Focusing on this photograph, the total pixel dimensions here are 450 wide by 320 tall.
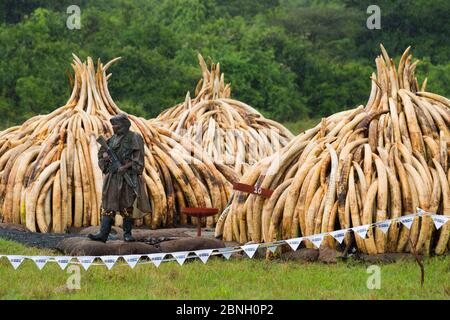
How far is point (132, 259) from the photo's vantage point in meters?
13.9

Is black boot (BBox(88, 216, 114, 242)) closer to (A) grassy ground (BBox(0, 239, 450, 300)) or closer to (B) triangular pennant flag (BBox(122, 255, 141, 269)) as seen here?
(A) grassy ground (BBox(0, 239, 450, 300))

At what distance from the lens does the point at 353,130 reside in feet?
52.9

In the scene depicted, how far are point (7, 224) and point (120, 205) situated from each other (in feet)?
14.1

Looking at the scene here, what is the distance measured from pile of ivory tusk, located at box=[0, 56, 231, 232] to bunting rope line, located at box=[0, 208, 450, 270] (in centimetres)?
390

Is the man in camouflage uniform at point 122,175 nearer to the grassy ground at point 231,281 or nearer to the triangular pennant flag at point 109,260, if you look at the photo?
the grassy ground at point 231,281

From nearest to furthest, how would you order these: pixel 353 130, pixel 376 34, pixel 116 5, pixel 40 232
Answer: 1. pixel 353 130
2. pixel 40 232
3. pixel 376 34
4. pixel 116 5

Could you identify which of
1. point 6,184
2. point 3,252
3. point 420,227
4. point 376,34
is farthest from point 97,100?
point 376,34

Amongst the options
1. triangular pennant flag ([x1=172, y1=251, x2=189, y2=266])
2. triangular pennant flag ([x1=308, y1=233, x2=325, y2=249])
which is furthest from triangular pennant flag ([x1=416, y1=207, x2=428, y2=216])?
triangular pennant flag ([x1=172, y1=251, x2=189, y2=266])

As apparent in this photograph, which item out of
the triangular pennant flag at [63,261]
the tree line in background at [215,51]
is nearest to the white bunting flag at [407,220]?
the triangular pennant flag at [63,261]

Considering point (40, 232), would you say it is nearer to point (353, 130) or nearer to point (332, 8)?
point (353, 130)

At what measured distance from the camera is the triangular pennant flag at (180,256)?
13.8 metres

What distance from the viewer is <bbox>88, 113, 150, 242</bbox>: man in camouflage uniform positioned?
14992 mm

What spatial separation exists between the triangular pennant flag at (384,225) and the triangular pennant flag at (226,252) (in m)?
1.88

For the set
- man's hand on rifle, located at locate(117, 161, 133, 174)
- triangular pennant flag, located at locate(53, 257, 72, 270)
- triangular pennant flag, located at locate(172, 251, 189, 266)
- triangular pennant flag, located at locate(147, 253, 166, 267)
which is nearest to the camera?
triangular pennant flag, located at locate(53, 257, 72, 270)
